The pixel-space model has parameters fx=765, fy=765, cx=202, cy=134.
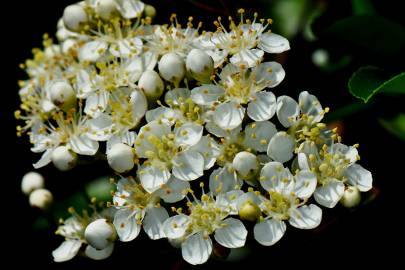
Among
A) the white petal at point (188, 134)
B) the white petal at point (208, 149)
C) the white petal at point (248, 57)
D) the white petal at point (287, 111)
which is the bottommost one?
the white petal at point (208, 149)

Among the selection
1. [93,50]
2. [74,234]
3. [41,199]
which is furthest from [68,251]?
[93,50]

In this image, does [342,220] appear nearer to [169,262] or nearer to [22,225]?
[169,262]

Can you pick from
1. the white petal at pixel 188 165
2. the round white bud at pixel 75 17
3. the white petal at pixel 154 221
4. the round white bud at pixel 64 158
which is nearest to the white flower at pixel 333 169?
the white petal at pixel 188 165

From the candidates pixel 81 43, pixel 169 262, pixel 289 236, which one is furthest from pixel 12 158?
pixel 289 236

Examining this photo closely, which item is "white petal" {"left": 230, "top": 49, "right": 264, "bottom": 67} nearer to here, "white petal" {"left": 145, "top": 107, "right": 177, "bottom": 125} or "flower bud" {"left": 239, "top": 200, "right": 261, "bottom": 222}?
"white petal" {"left": 145, "top": 107, "right": 177, "bottom": 125}

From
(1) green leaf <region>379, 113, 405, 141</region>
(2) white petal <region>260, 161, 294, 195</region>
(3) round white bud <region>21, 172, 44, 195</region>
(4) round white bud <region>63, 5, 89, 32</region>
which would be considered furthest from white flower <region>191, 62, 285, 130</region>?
(3) round white bud <region>21, 172, 44, 195</region>

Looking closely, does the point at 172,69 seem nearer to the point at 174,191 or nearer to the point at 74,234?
the point at 174,191

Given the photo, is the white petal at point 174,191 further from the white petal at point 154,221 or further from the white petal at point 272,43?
the white petal at point 272,43
